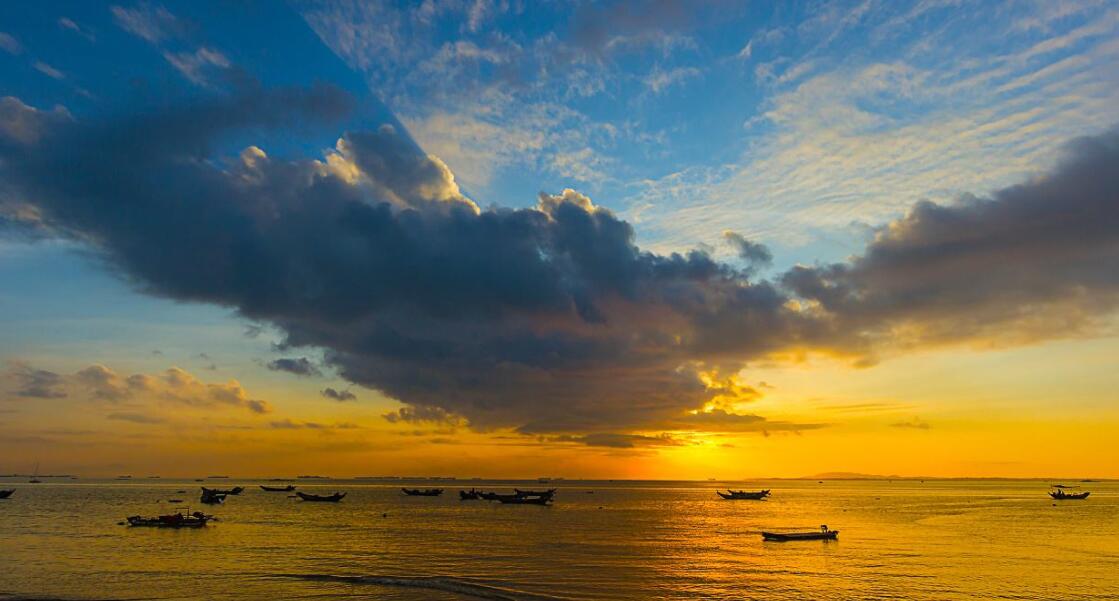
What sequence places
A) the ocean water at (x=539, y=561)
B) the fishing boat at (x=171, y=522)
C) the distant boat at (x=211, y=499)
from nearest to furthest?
the ocean water at (x=539, y=561), the fishing boat at (x=171, y=522), the distant boat at (x=211, y=499)

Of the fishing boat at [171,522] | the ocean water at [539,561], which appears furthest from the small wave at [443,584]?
the fishing boat at [171,522]

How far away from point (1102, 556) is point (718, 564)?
1368 inches

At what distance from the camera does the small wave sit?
41.1 m

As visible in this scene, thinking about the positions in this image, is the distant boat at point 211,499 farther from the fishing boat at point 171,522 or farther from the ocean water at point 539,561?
the fishing boat at point 171,522

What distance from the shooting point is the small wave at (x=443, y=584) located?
41.1 meters

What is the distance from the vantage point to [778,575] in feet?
165

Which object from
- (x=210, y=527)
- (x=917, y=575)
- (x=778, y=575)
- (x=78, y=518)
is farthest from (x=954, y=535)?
(x=78, y=518)

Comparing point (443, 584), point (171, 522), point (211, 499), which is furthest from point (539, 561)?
point (211, 499)

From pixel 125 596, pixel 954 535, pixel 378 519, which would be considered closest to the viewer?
pixel 125 596

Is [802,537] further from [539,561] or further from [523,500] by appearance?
[523,500]

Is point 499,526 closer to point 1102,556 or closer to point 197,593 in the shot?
point 197,593

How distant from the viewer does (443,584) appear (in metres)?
44.5

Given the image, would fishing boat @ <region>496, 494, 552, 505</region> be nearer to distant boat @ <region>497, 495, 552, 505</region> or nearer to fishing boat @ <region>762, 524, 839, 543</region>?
distant boat @ <region>497, 495, 552, 505</region>

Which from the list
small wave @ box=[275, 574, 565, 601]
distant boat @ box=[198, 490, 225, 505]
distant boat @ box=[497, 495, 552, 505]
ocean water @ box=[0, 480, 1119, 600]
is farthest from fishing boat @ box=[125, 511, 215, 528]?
distant boat @ box=[497, 495, 552, 505]
